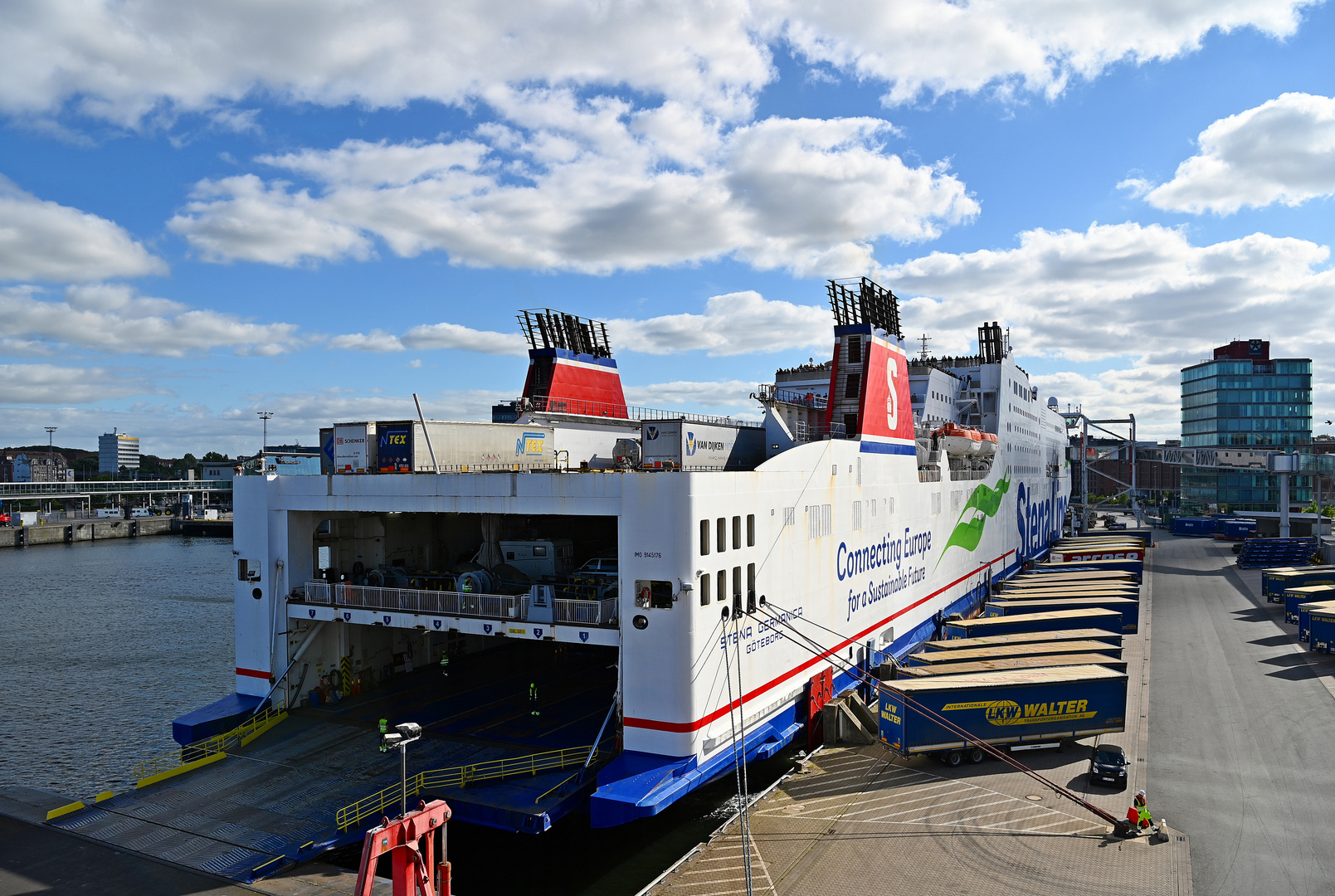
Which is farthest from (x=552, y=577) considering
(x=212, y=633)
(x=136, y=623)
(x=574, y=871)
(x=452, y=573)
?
(x=136, y=623)

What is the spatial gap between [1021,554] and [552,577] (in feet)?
145

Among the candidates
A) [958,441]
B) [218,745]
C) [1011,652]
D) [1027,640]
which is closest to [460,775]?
[218,745]

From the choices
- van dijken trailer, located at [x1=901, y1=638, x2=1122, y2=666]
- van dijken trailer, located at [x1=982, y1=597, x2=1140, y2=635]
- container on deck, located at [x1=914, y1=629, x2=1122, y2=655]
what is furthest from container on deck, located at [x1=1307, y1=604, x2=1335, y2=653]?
van dijken trailer, located at [x1=901, y1=638, x2=1122, y2=666]

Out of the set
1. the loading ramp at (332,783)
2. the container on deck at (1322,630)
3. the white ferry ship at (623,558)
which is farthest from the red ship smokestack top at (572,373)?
the container on deck at (1322,630)

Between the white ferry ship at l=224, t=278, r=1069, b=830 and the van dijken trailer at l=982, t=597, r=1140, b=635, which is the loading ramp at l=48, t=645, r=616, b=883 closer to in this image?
the white ferry ship at l=224, t=278, r=1069, b=830

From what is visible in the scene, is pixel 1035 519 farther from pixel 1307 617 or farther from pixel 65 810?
pixel 65 810

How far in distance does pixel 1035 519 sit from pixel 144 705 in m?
59.1

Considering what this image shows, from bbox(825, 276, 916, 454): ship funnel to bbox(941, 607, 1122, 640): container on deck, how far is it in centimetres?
806

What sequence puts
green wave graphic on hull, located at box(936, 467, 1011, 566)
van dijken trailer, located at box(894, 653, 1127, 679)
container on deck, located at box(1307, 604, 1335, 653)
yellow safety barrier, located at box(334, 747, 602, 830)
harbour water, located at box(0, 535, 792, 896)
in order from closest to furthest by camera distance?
yellow safety barrier, located at box(334, 747, 602, 830)
harbour water, located at box(0, 535, 792, 896)
van dijken trailer, located at box(894, 653, 1127, 679)
container on deck, located at box(1307, 604, 1335, 653)
green wave graphic on hull, located at box(936, 467, 1011, 566)

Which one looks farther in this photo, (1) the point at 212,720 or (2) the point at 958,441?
(2) the point at 958,441

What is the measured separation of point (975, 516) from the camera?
42906mm

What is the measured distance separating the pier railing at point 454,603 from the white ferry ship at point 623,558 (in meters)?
0.06

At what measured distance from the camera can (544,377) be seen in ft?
111

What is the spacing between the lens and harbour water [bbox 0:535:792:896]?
17.6 m
